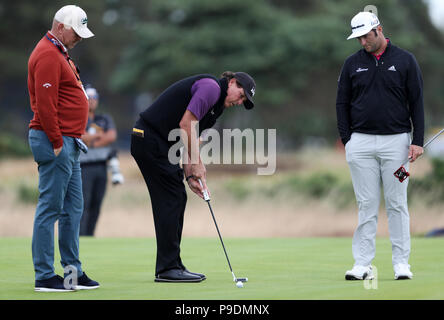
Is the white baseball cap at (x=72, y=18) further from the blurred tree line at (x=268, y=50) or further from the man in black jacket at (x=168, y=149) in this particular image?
the blurred tree line at (x=268, y=50)

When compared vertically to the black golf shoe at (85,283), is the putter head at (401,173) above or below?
above

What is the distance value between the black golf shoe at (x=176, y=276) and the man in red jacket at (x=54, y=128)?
0.59 m

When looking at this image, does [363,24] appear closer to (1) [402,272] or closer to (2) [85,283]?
Answer: (1) [402,272]

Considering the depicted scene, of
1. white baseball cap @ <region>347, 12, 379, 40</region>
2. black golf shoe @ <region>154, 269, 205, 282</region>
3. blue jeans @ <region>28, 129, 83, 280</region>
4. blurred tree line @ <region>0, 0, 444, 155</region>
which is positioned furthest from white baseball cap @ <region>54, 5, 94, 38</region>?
blurred tree line @ <region>0, 0, 444, 155</region>

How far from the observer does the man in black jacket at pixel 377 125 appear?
6047mm

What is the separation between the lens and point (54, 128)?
5344mm

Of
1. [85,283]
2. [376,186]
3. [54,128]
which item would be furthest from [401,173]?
[54,128]

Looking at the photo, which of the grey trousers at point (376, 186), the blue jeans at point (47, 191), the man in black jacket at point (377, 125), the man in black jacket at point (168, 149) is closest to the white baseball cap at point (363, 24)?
the man in black jacket at point (377, 125)

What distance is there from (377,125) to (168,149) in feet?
5.19

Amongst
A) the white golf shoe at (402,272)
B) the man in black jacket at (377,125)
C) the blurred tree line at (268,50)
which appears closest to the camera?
the white golf shoe at (402,272)

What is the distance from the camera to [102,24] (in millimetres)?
41406

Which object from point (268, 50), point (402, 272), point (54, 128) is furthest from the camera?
point (268, 50)

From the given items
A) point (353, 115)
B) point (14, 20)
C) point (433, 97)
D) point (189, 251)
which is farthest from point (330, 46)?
point (353, 115)
